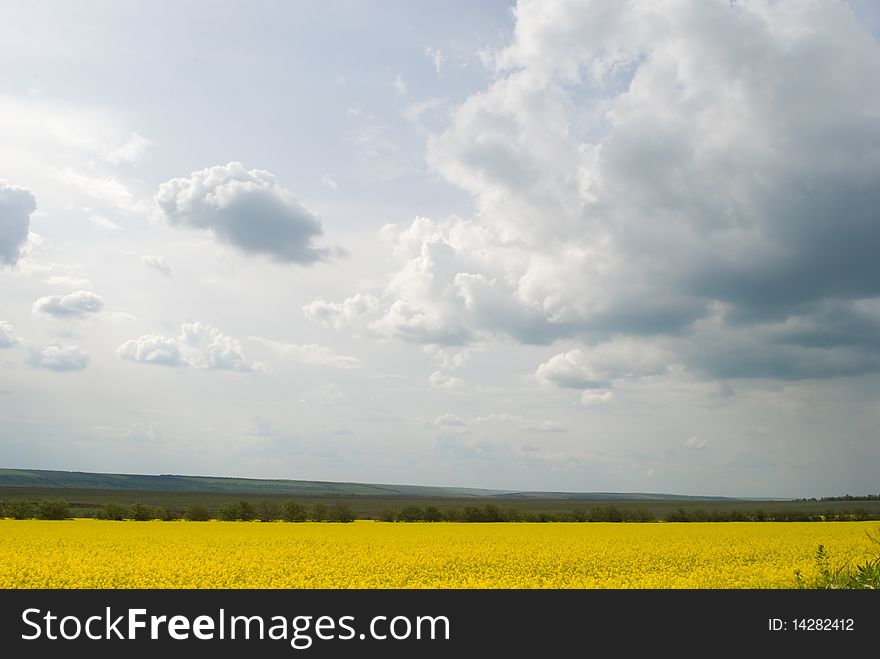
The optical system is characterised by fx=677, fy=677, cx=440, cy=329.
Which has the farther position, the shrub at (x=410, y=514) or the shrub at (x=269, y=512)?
the shrub at (x=410, y=514)

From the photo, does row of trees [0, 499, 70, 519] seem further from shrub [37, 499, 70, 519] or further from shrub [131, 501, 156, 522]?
shrub [131, 501, 156, 522]

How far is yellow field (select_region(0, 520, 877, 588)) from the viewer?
23.7 m

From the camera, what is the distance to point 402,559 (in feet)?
96.8

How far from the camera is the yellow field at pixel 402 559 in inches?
933

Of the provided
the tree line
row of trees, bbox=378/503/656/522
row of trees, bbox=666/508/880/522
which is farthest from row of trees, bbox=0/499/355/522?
row of trees, bbox=666/508/880/522

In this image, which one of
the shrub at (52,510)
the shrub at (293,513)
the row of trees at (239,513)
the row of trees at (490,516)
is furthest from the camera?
the row of trees at (490,516)

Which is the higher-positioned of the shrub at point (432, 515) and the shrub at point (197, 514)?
the shrub at point (197, 514)

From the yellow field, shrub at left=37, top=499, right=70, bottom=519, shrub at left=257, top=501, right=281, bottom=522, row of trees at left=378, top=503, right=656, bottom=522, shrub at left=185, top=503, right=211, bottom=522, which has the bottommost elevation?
row of trees at left=378, top=503, right=656, bottom=522

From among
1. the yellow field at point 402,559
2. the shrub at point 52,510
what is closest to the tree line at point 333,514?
the shrub at point 52,510

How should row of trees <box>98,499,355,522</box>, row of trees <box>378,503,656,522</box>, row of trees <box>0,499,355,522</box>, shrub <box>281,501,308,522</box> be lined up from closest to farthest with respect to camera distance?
row of trees <box>0,499,355,522</box>, row of trees <box>98,499,355,522</box>, shrub <box>281,501,308,522</box>, row of trees <box>378,503,656,522</box>

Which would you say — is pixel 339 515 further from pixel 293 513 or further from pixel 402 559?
pixel 402 559

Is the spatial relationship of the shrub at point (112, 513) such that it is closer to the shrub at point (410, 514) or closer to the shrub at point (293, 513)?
the shrub at point (293, 513)

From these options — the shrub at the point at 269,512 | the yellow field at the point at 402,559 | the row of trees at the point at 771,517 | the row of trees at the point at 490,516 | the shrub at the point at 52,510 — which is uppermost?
the yellow field at the point at 402,559

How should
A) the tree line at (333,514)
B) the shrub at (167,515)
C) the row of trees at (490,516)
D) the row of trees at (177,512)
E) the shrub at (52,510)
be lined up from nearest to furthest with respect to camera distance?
the shrub at (52,510)
the row of trees at (177,512)
the tree line at (333,514)
the shrub at (167,515)
the row of trees at (490,516)
